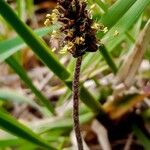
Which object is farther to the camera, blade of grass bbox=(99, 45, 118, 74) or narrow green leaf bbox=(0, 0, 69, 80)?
blade of grass bbox=(99, 45, 118, 74)

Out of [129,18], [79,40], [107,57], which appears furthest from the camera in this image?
[107,57]

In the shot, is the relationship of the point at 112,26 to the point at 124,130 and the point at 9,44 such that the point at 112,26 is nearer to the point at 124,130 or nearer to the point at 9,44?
Result: the point at 9,44

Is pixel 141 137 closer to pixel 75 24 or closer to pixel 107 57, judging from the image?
pixel 107 57

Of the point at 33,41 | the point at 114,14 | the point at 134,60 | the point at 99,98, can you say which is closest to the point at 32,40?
the point at 33,41

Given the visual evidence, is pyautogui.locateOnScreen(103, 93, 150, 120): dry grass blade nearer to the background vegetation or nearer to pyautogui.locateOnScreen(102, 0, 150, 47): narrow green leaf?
the background vegetation

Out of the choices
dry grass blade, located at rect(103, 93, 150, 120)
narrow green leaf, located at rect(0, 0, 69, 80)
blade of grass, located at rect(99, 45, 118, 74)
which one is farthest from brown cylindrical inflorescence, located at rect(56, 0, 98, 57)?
dry grass blade, located at rect(103, 93, 150, 120)

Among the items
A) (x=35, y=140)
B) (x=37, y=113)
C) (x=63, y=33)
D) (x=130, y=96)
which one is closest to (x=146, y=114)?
(x=130, y=96)

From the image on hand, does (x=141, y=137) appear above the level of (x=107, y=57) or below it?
below
